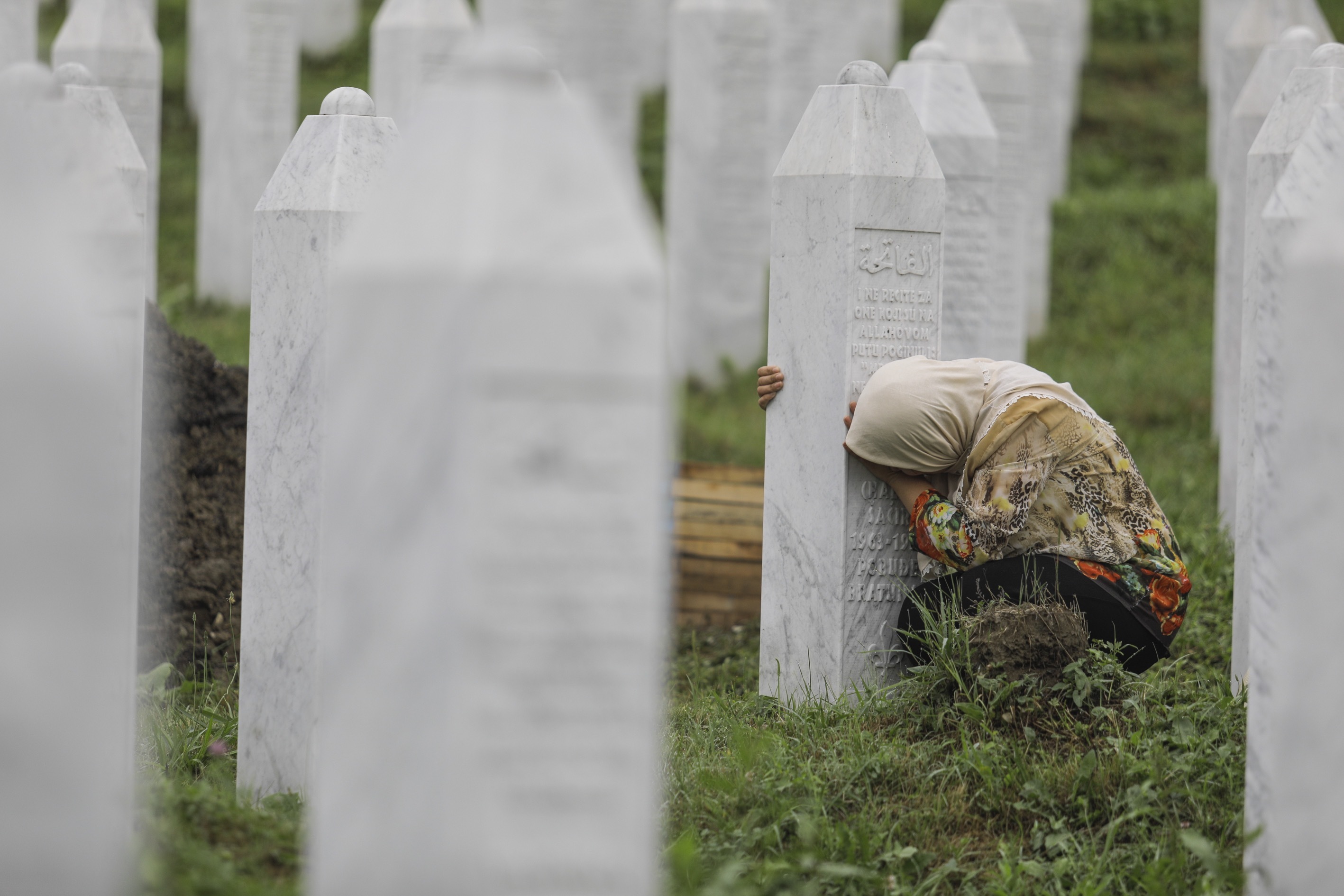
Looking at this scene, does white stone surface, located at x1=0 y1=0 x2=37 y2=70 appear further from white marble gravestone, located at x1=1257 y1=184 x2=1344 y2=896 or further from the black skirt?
white marble gravestone, located at x1=1257 y1=184 x2=1344 y2=896

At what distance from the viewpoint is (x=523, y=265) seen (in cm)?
227

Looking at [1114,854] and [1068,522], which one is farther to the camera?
[1068,522]

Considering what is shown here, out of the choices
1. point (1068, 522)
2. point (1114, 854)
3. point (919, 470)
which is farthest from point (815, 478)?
point (1114, 854)

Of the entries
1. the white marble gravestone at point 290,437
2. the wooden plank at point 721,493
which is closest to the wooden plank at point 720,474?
the wooden plank at point 721,493

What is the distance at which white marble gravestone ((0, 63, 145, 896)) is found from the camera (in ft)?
8.05

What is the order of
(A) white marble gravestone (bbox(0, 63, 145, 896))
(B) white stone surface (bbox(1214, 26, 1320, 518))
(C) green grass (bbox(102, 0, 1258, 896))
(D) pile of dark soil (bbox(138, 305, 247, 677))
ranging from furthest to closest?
1. (B) white stone surface (bbox(1214, 26, 1320, 518))
2. (D) pile of dark soil (bbox(138, 305, 247, 677))
3. (C) green grass (bbox(102, 0, 1258, 896))
4. (A) white marble gravestone (bbox(0, 63, 145, 896))

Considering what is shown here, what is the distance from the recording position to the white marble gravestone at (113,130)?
5.27 metres

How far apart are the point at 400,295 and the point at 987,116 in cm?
521

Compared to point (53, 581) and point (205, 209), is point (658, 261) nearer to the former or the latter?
point (53, 581)

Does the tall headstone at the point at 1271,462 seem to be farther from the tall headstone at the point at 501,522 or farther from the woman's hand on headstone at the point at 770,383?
the woman's hand on headstone at the point at 770,383

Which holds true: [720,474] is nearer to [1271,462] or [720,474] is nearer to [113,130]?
[113,130]

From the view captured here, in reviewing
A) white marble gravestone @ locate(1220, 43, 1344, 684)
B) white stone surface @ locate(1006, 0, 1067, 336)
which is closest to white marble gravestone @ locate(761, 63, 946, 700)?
white marble gravestone @ locate(1220, 43, 1344, 684)

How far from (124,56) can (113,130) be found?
4155mm

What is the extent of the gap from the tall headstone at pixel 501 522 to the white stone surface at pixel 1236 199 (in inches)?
197
